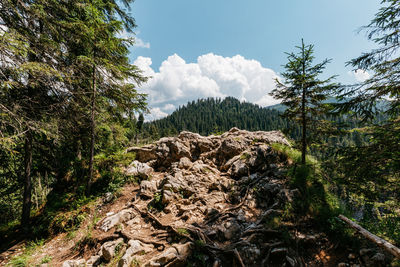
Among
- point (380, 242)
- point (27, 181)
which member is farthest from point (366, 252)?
point (27, 181)

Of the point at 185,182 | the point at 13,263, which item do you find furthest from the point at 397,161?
the point at 13,263

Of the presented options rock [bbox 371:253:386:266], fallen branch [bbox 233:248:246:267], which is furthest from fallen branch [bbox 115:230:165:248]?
rock [bbox 371:253:386:266]

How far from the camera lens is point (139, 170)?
8.96 metres

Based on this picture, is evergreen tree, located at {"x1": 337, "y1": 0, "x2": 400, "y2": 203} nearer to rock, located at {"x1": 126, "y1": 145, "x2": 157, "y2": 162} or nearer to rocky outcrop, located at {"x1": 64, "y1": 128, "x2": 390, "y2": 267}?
rocky outcrop, located at {"x1": 64, "y1": 128, "x2": 390, "y2": 267}

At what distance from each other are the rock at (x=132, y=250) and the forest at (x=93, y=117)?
346cm

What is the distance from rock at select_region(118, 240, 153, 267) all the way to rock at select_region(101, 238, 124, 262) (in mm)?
444

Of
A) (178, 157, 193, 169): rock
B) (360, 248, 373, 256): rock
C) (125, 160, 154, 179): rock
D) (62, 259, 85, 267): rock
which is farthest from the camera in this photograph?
(125, 160, 154, 179): rock

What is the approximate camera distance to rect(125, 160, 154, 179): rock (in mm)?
8705

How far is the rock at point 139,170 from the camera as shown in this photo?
870 cm

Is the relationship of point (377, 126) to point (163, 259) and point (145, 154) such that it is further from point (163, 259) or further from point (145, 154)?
point (145, 154)

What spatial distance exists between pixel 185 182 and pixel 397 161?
7.51 metres

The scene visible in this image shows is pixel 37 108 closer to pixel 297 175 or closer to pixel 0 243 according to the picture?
pixel 0 243

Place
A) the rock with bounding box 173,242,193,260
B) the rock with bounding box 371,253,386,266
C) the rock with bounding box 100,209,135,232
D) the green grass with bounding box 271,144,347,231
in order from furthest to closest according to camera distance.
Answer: the rock with bounding box 100,209,135,232, the green grass with bounding box 271,144,347,231, the rock with bounding box 173,242,193,260, the rock with bounding box 371,253,386,266

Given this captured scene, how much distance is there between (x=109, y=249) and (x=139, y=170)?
4735 mm
